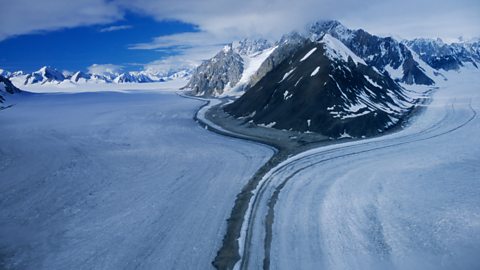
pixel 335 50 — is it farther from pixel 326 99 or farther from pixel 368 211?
pixel 368 211

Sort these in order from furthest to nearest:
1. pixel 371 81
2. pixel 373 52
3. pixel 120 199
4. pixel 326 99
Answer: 1. pixel 373 52
2. pixel 371 81
3. pixel 326 99
4. pixel 120 199

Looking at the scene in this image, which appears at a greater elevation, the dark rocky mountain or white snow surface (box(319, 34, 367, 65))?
the dark rocky mountain

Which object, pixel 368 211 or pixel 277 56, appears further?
pixel 277 56

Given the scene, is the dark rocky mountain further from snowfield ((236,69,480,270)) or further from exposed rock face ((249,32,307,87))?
snowfield ((236,69,480,270))

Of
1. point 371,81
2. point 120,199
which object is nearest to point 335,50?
point 371,81

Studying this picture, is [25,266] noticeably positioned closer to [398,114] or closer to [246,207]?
[246,207]

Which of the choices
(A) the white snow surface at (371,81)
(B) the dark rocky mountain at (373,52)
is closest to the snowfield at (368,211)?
(A) the white snow surface at (371,81)

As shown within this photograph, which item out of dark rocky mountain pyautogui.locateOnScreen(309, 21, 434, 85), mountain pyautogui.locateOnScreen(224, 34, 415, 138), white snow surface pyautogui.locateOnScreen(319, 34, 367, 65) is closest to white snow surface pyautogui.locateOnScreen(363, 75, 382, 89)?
mountain pyautogui.locateOnScreen(224, 34, 415, 138)
